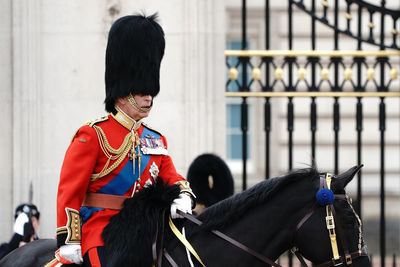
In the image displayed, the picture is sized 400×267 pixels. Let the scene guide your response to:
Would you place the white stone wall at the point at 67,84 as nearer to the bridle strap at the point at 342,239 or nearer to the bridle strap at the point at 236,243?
the bridle strap at the point at 236,243

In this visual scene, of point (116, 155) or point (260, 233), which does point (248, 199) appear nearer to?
point (260, 233)

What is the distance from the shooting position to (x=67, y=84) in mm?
9539

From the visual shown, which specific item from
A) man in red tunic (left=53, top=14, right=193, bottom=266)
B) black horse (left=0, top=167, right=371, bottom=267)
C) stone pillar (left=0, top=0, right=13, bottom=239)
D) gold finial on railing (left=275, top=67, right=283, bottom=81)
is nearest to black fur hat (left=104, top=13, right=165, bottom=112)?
man in red tunic (left=53, top=14, right=193, bottom=266)

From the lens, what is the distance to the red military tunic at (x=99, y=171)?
581cm

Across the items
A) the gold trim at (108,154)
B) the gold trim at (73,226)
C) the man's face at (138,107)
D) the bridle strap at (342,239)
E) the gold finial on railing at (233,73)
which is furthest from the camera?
the gold finial on railing at (233,73)

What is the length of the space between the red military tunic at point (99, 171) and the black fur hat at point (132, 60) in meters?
0.15

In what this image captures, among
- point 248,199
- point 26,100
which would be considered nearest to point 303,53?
point 26,100

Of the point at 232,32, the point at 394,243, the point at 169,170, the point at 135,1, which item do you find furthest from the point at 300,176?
the point at 232,32

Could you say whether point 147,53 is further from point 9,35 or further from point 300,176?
point 9,35

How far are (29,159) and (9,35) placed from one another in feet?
3.25

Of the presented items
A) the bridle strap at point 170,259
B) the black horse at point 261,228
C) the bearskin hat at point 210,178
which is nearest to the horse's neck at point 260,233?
the black horse at point 261,228

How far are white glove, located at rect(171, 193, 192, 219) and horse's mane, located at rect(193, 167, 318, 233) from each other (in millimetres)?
141

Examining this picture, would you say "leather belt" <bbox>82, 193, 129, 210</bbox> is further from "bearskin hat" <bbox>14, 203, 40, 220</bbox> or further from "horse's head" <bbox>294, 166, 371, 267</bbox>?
"bearskin hat" <bbox>14, 203, 40, 220</bbox>

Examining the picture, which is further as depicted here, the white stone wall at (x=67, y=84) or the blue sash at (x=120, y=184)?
the white stone wall at (x=67, y=84)
